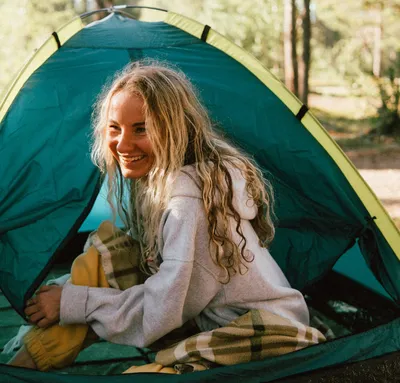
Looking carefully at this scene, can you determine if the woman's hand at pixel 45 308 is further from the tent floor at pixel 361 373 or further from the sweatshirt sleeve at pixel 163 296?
the tent floor at pixel 361 373

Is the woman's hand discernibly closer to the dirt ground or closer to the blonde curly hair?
the blonde curly hair

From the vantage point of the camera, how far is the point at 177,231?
1540mm

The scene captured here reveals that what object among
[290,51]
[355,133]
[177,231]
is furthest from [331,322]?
[355,133]

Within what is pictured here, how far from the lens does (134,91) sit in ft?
5.47

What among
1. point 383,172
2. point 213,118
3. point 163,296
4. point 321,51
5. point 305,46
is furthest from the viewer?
point 321,51

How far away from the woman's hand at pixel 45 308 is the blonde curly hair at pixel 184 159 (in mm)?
278

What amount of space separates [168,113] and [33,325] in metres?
0.69

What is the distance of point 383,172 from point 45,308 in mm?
4784

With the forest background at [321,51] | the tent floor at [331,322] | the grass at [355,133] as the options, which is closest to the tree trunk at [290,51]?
the forest background at [321,51]

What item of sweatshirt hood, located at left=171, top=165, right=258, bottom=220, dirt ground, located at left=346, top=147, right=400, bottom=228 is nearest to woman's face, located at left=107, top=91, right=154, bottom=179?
sweatshirt hood, located at left=171, top=165, right=258, bottom=220

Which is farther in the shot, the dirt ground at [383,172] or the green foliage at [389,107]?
the green foliage at [389,107]

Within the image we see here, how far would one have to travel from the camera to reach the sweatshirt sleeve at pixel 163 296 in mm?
1523

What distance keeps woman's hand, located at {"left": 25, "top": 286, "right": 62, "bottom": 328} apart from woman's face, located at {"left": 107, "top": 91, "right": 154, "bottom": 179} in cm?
38

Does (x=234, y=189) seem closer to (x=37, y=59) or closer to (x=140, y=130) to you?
(x=140, y=130)
